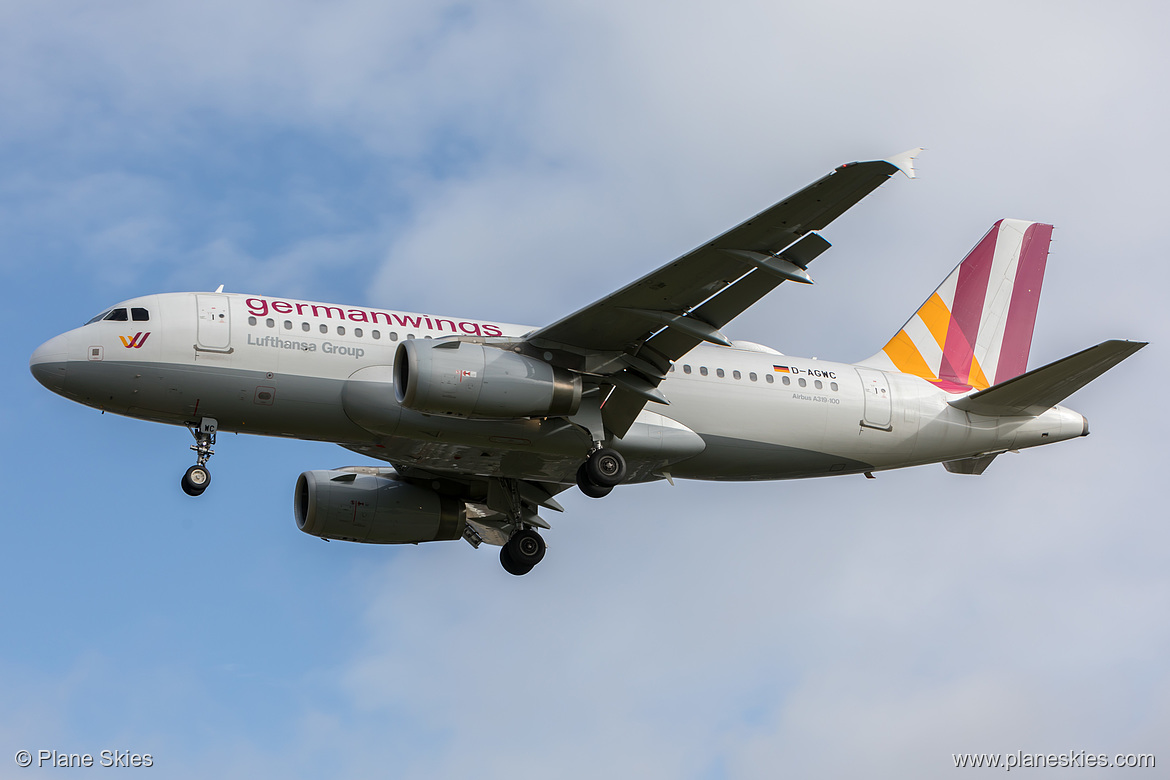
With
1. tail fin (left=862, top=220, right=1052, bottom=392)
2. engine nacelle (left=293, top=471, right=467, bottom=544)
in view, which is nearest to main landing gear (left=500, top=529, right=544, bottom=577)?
engine nacelle (left=293, top=471, right=467, bottom=544)

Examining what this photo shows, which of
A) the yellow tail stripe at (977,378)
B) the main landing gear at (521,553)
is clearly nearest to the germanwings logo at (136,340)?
the main landing gear at (521,553)

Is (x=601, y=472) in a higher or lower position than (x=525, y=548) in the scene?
higher

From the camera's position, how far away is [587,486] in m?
26.2

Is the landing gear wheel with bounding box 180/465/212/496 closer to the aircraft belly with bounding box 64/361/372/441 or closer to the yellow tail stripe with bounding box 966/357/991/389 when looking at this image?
the aircraft belly with bounding box 64/361/372/441

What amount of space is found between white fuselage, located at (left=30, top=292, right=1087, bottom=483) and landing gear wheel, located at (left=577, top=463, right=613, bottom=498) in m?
0.51

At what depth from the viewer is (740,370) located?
27938 mm

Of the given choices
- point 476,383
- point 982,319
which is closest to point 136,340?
point 476,383

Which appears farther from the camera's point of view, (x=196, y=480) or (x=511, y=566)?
(x=511, y=566)

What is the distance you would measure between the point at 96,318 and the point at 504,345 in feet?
26.7

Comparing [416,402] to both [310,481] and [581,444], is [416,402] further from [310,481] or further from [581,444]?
[310,481]

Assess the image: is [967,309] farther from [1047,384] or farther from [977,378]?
[1047,384]

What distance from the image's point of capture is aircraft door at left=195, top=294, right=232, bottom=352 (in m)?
24.7

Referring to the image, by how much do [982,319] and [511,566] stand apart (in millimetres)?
13846

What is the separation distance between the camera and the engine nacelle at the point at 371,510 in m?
30.6
